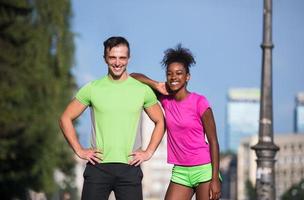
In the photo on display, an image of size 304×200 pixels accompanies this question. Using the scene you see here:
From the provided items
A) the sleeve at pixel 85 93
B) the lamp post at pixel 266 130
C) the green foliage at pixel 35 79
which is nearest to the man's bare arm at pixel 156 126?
the sleeve at pixel 85 93

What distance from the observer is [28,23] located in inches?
1690

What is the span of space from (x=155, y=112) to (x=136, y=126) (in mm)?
325

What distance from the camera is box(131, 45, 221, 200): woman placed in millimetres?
8703

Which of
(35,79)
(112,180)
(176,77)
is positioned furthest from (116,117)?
→ (35,79)

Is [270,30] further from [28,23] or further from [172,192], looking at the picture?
[28,23]

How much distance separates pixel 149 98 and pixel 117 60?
1.09 feet

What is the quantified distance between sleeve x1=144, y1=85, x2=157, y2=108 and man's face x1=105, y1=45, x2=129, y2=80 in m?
0.20

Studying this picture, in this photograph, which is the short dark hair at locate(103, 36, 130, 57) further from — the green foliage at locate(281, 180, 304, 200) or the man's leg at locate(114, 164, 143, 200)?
the green foliage at locate(281, 180, 304, 200)

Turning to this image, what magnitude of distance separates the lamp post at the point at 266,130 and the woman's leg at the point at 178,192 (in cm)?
789

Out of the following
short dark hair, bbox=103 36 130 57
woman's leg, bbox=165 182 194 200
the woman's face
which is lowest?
woman's leg, bbox=165 182 194 200

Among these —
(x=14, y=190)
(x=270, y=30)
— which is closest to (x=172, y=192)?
(x=270, y=30)

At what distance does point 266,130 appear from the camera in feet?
57.4

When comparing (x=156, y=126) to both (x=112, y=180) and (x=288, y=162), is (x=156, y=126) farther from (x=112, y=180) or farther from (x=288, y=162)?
(x=288, y=162)

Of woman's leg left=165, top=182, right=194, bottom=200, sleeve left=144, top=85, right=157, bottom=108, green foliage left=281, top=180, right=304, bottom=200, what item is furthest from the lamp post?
green foliage left=281, top=180, right=304, bottom=200
